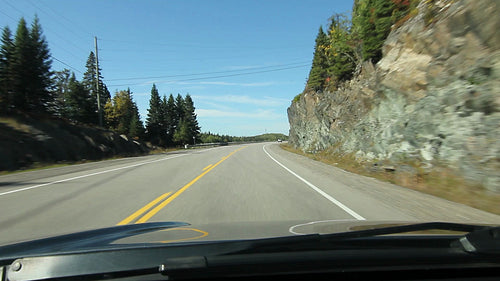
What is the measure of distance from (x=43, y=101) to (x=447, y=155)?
42714 millimetres

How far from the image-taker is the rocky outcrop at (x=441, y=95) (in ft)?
31.0

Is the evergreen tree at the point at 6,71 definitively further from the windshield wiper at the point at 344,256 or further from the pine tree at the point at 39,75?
the windshield wiper at the point at 344,256

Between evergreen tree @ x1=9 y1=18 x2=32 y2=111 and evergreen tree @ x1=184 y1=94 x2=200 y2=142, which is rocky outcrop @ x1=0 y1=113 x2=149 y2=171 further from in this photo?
evergreen tree @ x1=184 y1=94 x2=200 y2=142

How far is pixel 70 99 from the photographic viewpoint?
62.2 meters

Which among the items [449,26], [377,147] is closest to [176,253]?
[449,26]

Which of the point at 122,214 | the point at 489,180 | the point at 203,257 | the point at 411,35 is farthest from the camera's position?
the point at 411,35

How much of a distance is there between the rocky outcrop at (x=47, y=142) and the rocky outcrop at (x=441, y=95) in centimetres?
2387

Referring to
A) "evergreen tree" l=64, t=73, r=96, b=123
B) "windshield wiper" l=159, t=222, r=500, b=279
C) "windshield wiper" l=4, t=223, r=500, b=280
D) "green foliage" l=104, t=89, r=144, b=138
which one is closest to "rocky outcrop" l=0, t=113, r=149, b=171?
"evergreen tree" l=64, t=73, r=96, b=123

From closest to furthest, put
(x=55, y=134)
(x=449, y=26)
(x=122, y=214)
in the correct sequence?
(x=122, y=214), (x=449, y=26), (x=55, y=134)

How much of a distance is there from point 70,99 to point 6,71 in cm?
2784

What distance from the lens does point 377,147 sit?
54.1 feet

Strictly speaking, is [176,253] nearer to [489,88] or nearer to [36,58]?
[489,88]

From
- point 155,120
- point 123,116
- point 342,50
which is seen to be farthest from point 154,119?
point 342,50

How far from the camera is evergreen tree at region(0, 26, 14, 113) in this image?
32894 mm
